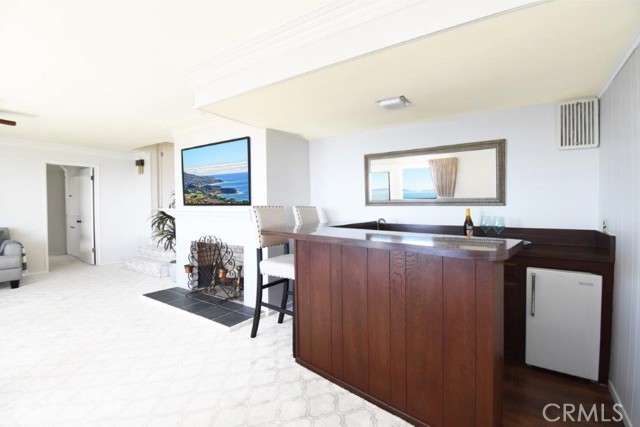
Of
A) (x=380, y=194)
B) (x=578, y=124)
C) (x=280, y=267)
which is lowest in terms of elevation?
(x=280, y=267)

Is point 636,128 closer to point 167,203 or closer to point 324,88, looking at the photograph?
point 324,88

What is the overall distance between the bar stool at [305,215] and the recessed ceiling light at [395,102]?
1368mm


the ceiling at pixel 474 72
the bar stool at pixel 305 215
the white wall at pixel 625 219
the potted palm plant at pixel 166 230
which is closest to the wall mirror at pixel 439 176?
the ceiling at pixel 474 72

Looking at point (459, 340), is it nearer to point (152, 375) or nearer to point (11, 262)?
point (152, 375)

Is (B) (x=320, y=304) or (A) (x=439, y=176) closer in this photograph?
(B) (x=320, y=304)

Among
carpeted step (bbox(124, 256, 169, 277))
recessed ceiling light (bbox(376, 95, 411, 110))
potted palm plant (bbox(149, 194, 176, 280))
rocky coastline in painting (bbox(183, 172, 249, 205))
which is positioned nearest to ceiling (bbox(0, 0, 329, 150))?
rocky coastline in painting (bbox(183, 172, 249, 205))

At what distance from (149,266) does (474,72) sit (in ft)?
17.8

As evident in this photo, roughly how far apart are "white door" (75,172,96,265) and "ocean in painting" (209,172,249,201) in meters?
4.10

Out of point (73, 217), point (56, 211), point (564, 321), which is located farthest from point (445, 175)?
point (56, 211)

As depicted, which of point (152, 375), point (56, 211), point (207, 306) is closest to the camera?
point (152, 375)

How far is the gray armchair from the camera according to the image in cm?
421

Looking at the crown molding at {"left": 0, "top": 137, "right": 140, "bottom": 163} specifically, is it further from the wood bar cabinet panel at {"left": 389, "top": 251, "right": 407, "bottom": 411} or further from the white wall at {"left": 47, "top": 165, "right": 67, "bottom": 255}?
the wood bar cabinet panel at {"left": 389, "top": 251, "right": 407, "bottom": 411}

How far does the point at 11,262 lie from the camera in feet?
14.0

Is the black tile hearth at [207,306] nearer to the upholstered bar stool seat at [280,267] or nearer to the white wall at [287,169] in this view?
the upholstered bar stool seat at [280,267]
